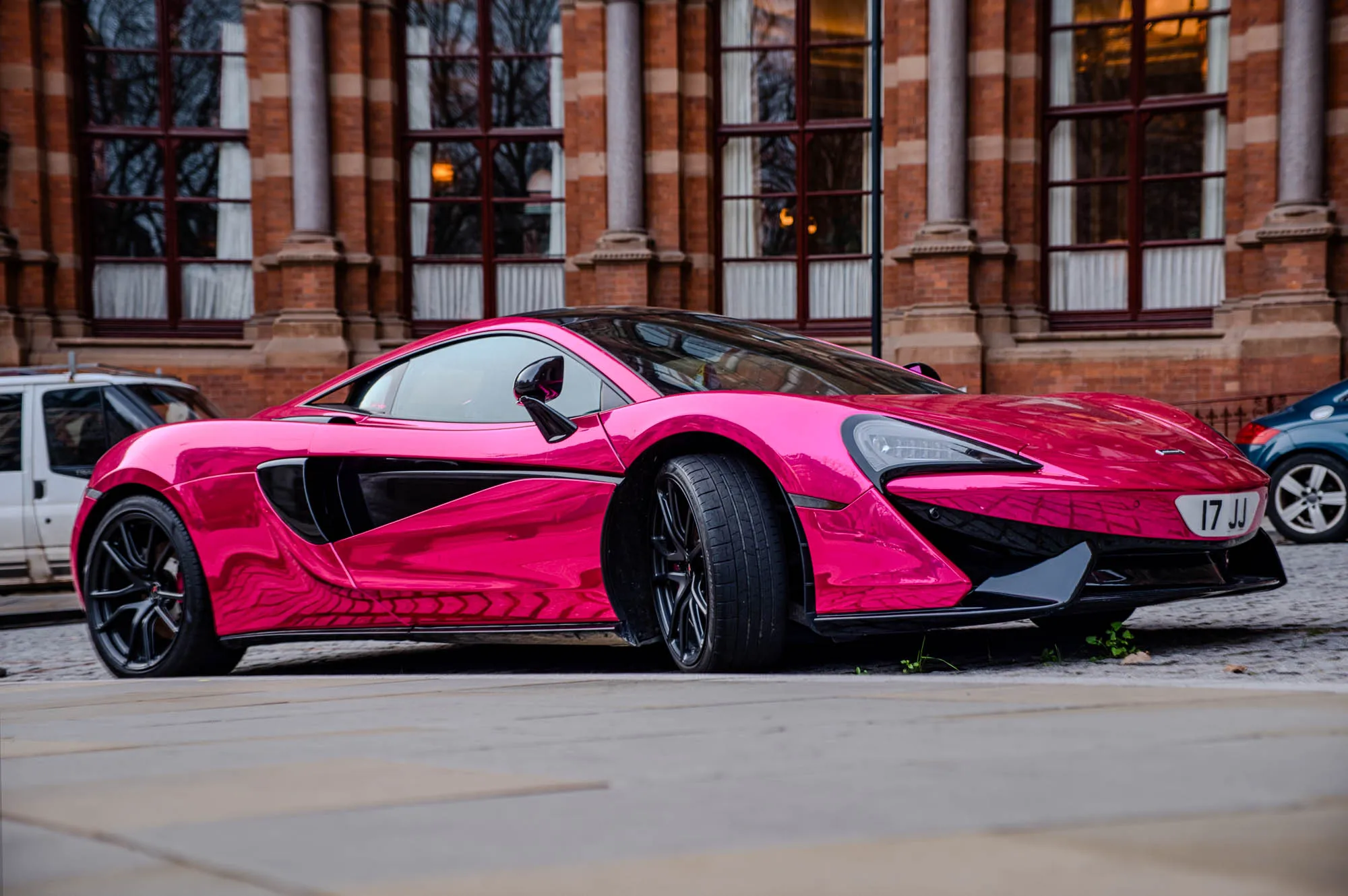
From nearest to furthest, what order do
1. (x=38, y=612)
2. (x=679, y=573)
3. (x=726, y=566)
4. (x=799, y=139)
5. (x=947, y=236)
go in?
(x=726, y=566) → (x=679, y=573) → (x=38, y=612) → (x=947, y=236) → (x=799, y=139)

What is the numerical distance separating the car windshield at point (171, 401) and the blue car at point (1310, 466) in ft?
25.9

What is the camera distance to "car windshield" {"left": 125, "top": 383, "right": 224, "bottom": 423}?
→ 958 cm

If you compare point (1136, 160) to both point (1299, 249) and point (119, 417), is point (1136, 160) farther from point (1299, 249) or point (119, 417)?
point (119, 417)

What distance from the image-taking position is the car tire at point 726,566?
3.85m

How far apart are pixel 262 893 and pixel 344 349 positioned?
18.8 metres

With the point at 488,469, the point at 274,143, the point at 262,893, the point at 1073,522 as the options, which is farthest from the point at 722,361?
the point at 274,143

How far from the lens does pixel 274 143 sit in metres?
20.0

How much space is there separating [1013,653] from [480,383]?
1.95 meters

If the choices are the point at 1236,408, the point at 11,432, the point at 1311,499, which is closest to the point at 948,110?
the point at 1236,408

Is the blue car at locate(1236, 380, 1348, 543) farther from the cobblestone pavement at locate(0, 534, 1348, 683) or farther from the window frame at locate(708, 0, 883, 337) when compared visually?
the window frame at locate(708, 0, 883, 337)

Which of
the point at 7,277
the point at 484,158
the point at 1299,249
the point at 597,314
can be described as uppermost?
the point at 484,158

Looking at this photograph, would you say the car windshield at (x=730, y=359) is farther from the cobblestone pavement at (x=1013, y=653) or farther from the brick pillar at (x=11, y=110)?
the brick pillar at (x=11, y=110)

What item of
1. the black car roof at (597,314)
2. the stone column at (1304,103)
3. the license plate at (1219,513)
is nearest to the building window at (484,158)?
the stone column at (1304,103)

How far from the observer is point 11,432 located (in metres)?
9.46
